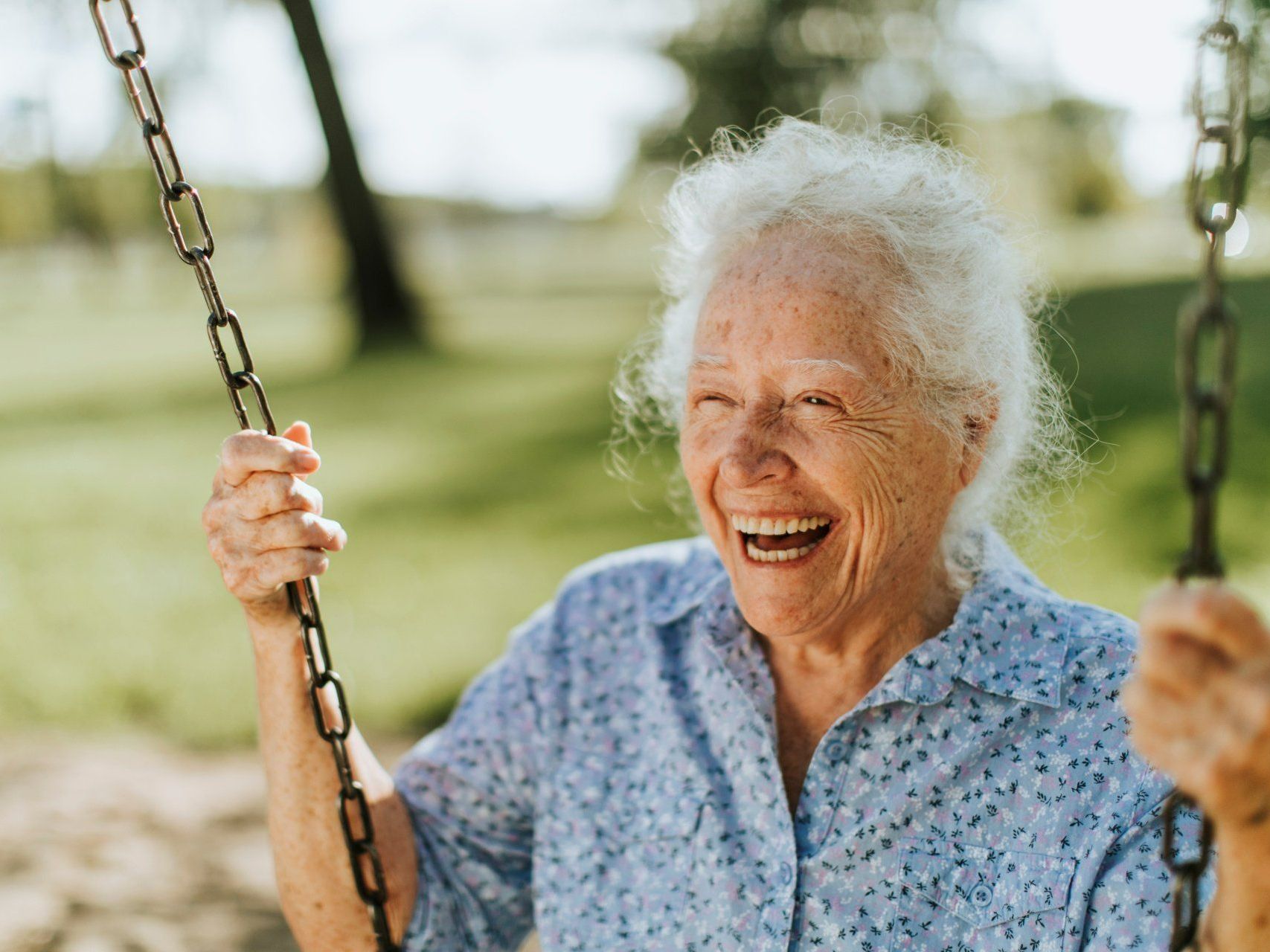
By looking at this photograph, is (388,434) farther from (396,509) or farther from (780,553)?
(780,553)

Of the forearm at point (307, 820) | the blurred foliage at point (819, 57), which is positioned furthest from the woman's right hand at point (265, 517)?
the blurred foliage at point (819, 57)

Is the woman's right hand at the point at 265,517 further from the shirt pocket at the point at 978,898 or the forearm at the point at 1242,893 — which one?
the forearm at the point at 1242,893

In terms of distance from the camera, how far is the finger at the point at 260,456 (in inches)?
74.0

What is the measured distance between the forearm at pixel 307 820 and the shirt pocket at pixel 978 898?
0.90m

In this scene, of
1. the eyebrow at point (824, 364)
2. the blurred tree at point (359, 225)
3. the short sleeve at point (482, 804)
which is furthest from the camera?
the blurred tree at point (359, 225)

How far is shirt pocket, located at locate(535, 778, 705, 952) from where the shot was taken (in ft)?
6.73

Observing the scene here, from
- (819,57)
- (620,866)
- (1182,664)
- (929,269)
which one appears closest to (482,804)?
(620,866)

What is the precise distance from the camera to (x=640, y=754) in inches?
86.7

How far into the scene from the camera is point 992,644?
2.03 metres

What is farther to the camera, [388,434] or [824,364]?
[388,434]

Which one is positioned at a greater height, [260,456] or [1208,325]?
[260,456]

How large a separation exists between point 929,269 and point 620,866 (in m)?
1.20

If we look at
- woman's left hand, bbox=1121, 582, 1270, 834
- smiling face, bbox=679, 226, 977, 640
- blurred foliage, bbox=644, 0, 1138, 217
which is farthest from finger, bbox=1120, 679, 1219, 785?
blurred foliage, bbox=644, 0, 1138, 217

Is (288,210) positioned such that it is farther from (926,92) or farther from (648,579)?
(648,579)
